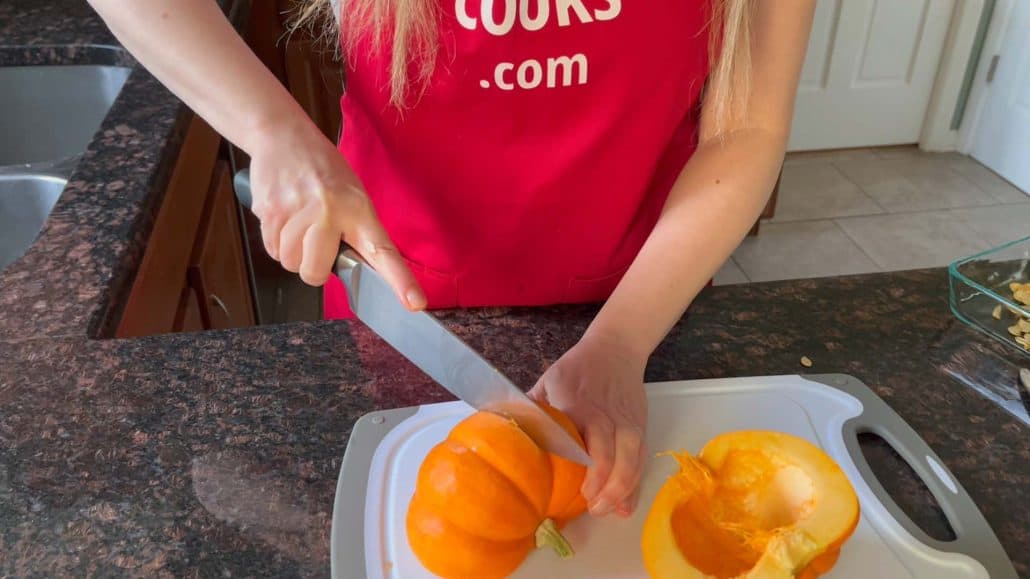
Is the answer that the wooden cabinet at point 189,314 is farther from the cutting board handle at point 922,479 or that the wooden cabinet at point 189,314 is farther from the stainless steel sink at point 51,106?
the cutting board handle at point 922,479

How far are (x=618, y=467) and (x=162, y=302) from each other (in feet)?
2.35

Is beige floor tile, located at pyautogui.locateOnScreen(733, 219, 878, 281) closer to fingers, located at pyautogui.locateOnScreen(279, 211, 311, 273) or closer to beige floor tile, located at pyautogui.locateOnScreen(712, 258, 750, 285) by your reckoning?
beige floor tile, located at pyautogui.locateOnScreen(712, 258, 750, 285)

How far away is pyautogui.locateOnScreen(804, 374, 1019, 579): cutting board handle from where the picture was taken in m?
0.59

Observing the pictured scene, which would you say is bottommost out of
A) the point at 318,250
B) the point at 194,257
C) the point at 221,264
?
the point at 221,264

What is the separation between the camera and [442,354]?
0.63 metres

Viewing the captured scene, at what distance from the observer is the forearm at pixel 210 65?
66 centimetres

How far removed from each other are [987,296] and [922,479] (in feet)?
0.87

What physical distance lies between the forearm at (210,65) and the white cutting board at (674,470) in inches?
10.2

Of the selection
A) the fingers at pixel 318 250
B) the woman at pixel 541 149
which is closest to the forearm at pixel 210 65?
the woman at pixel 541 149

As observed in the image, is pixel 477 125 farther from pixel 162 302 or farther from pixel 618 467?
pixel 162 302

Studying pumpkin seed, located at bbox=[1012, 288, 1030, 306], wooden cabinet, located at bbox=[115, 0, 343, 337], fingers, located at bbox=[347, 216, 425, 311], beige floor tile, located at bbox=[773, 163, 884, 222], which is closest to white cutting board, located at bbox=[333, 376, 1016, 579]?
fingers, located at bbox=[347, 216, 425, 311]

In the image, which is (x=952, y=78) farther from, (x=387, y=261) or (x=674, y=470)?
(x=387, y=261)

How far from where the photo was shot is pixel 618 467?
0.60m

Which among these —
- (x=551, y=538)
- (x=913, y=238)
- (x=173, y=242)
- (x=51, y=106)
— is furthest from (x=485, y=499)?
(x=913, y=238)
